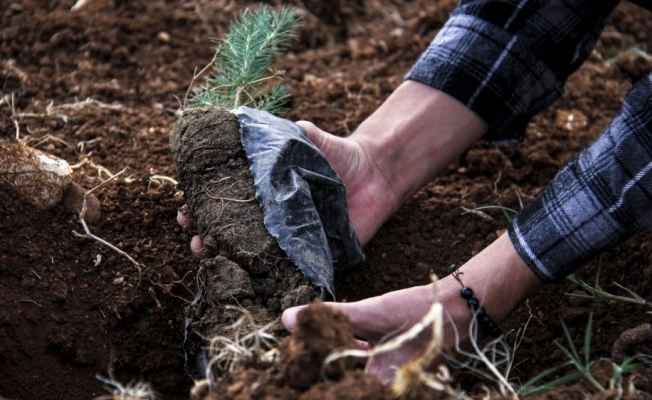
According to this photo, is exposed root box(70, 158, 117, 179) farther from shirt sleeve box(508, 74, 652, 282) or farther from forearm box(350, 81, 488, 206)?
shirt sleeve box(508, 74, 652, 282)

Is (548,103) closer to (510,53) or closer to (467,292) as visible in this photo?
(510,53)

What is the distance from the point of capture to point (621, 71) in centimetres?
290

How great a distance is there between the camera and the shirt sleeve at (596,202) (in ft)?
5.24

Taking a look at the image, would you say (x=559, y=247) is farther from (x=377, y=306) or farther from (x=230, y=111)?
(x=230, y=111)

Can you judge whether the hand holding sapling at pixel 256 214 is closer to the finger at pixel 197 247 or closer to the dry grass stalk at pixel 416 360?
the finger at pixel 197 247

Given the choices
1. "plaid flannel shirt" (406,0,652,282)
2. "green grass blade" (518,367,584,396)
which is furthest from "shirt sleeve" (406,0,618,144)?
"green grass blade" (518,367,584,396)

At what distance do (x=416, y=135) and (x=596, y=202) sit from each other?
0.66 m

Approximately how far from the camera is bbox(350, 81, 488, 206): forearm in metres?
2.16

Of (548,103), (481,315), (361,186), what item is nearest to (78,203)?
(361,186)

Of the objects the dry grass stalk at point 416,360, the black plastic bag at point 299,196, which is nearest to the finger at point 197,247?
the black plastic bag at point 299,196

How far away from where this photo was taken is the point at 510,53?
2082 millimetres

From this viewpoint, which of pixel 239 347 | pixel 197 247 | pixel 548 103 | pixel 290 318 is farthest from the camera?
pixel 548 103

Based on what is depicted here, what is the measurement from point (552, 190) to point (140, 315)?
1.09 m

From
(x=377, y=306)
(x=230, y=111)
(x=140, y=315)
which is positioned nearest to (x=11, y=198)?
(x=140, y=315)
